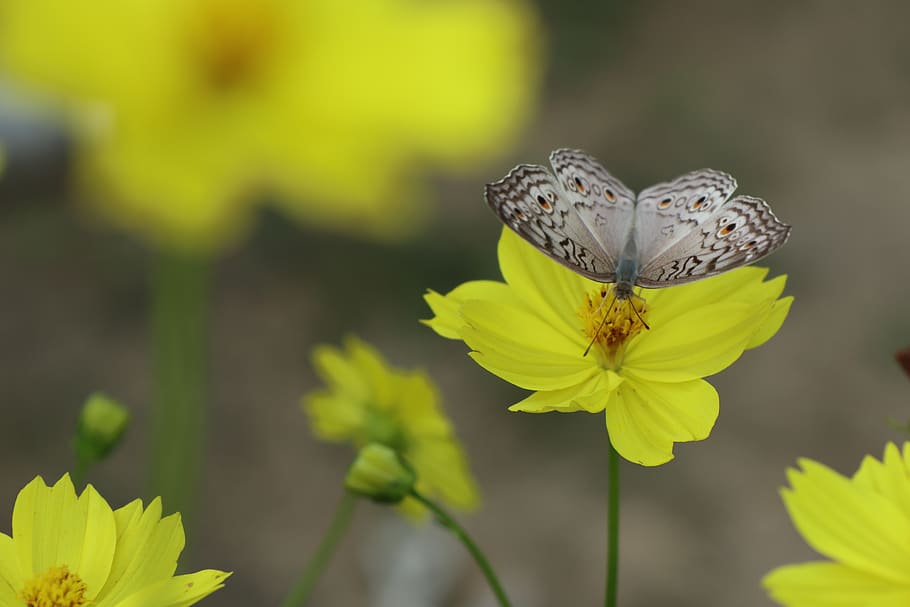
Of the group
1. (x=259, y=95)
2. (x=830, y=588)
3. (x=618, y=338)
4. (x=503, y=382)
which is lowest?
(x=830, y=588)

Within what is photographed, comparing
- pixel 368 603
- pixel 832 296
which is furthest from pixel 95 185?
pixel 832 296

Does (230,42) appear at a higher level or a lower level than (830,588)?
higher

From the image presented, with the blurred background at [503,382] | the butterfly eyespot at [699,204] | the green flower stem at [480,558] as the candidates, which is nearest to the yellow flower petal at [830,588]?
the green flower stem at [480,558]

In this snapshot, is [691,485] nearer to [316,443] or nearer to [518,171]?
[316,443]

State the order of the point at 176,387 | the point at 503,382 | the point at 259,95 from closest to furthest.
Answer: the point at 176,387 < the point at 259,95 < the point at 503,382

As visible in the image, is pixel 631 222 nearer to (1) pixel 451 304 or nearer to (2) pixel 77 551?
(1) pixel 451 304

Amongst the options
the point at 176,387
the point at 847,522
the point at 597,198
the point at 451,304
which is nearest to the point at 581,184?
the point at 597,198
